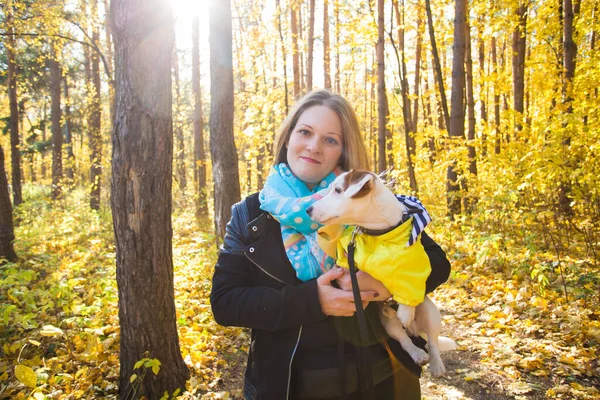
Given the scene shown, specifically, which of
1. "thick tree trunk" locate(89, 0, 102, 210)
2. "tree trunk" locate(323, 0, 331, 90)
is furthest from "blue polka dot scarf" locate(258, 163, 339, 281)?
"tree trunk" locate(323, 0, 331, 90)

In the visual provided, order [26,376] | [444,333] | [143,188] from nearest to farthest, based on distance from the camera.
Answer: [26,376], [143,188], [444,333]

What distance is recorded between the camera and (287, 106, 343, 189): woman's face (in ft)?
6.73

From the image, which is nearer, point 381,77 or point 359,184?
point 359,184

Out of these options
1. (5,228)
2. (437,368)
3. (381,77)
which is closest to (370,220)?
(437,368)

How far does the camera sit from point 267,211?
1.94 metres

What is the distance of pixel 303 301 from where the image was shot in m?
1.68

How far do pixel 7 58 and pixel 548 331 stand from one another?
1518cm

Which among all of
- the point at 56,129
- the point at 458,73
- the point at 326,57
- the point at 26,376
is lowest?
the point at 26,376

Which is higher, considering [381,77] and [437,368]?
[381,77]

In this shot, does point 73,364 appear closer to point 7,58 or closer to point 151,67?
point 151,67

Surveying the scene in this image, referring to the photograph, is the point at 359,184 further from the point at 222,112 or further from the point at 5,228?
the point at 5,228

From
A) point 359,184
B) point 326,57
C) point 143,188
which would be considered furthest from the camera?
point 326,57

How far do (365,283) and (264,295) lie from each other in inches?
19.5

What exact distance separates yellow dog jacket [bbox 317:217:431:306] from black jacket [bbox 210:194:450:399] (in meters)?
0.14
